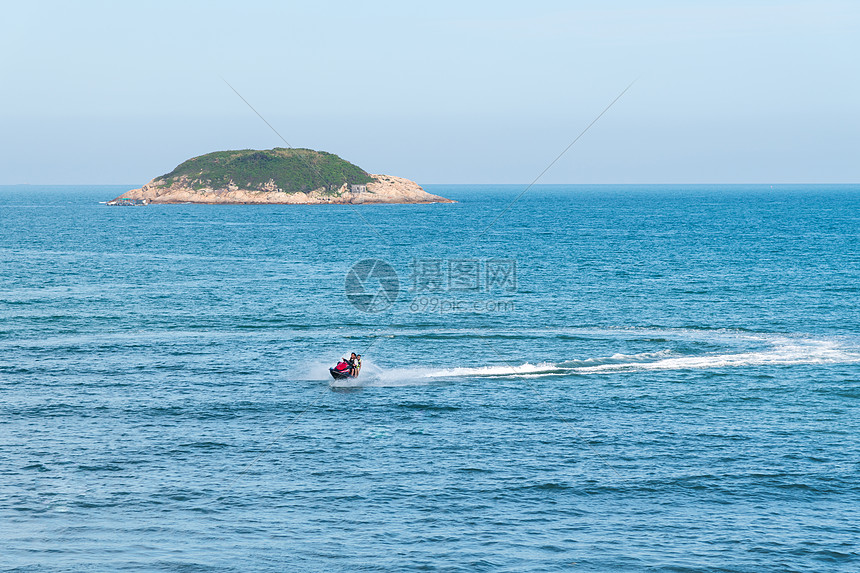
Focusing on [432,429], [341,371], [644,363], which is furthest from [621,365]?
[341,371]

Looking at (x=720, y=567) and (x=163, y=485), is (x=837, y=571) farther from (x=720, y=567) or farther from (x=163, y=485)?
(x=163, y=485)

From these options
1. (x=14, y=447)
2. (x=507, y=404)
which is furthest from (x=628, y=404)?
(x=14, y=447)

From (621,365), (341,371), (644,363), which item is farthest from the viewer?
(644,363)

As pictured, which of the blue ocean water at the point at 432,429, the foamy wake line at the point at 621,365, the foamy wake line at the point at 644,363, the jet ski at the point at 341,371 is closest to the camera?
the blue ocean water at the point at 432,429

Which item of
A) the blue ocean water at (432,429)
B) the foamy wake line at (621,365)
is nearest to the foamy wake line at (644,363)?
the foamy wake line at (621,365)

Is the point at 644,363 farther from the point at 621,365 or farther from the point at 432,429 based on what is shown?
the point at 432,429

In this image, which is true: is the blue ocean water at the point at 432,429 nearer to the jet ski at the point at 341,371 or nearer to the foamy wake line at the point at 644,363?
the foamy wake line at the point at 644,363

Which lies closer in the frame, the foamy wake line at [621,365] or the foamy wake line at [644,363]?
the foamy wake line at [621,365]

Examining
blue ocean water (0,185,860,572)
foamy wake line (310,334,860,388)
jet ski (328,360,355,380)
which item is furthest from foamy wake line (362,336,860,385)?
jet ski (328,360,355,380)

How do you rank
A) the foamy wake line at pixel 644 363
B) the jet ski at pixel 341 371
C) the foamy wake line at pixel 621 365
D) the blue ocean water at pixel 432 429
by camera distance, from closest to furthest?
the blue ocean water at pixel 432 429, the jet ski at pixel 341 371, the foamy wake line at pixel 621 365, the foamy wake line at pixel 644 363

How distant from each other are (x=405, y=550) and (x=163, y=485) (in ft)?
42.2

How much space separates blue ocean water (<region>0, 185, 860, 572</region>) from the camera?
32594 mm

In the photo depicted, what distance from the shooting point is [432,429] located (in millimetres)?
45719

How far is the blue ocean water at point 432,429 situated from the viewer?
32.6m
